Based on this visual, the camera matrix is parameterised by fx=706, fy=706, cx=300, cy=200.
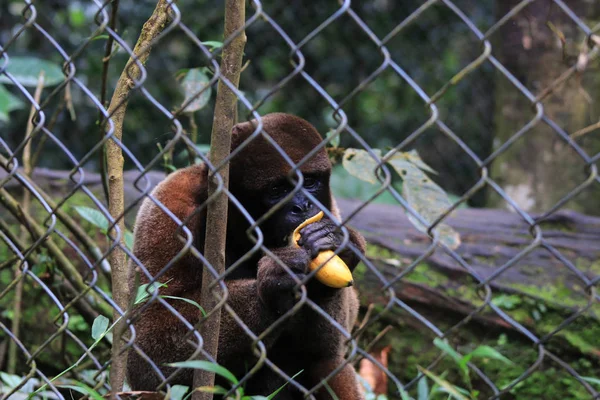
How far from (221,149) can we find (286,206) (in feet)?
3.06

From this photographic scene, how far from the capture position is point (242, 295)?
304 cm

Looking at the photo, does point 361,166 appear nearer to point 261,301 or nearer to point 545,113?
point 261,301

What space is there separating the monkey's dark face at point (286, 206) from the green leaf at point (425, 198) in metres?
0.43

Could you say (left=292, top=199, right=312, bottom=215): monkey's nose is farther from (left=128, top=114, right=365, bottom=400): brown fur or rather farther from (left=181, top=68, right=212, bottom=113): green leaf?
(left=181, top=68, right=212, bottom=113): green leaf

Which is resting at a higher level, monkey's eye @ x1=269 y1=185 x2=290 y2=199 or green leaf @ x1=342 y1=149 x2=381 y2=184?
monkey's eye @ x1=269 y1=185 x2=290 y2=199

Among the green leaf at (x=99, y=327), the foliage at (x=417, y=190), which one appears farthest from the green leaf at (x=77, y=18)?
the green leaf at (x=99, y=327)

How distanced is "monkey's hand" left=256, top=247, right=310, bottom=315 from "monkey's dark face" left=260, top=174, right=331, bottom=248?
54cm

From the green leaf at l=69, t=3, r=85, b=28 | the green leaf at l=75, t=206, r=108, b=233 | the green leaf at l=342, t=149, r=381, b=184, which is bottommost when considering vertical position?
the green leaf at l=342, t=149, r=381, b=184

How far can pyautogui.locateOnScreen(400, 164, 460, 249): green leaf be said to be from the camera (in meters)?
3.11

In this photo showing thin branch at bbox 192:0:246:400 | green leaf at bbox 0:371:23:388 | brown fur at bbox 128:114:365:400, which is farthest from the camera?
green leaf at bbox 0:371:23:388

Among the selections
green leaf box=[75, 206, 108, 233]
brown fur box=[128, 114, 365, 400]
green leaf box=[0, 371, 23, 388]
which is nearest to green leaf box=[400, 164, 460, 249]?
brown fur box=[128, 114, 365, 400]

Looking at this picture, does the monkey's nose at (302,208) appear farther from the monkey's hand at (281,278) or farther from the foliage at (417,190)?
the monkey's hand at (281,278)

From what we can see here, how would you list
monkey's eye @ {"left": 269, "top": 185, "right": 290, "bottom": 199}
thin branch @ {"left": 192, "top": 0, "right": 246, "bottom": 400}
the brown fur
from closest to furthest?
thin branch @ {"left": 192, "top": 0, "right": 246, "bottom": 400} → the brown fur → monkey's eye @ {"left": 269, "top": 185, "right": 290, "bottom": 199}

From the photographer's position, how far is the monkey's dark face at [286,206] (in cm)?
326
